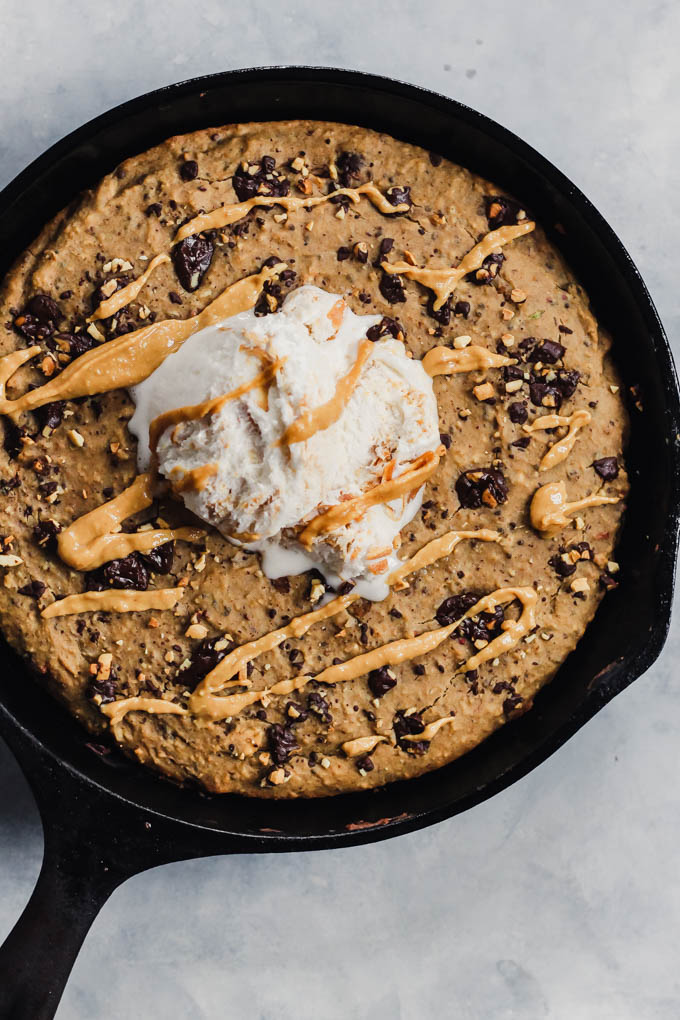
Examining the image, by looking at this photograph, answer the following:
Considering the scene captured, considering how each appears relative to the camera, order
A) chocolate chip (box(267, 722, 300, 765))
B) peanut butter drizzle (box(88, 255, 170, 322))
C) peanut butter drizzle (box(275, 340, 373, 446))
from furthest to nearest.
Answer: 1. chocolate chip (box(267, 722, 300, 765))
2. peanut butter drizzle (box(88, 255, 170, 322))
3. peanut butter drizzle (box(275, 340, 373, 446))

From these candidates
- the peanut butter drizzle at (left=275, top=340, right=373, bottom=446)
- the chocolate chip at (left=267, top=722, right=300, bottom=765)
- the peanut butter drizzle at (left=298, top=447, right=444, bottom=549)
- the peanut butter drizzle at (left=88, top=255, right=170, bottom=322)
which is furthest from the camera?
the chocolate chip at (left=267, top=722, right=300, bottom=765)

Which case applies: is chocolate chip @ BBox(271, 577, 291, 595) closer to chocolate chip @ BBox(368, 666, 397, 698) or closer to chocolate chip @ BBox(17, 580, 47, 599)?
chocolate chip @ BBox(368, 666, 397, 698)

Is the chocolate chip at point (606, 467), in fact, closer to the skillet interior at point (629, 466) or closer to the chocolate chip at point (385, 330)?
the skillet interior at point (629, 466)

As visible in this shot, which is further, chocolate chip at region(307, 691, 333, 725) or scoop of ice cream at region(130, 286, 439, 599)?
chocolate chip at region(307, 691, 333, 725)

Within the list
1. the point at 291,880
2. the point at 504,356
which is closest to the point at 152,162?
the point at 504,356

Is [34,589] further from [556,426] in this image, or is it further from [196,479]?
[556,426]

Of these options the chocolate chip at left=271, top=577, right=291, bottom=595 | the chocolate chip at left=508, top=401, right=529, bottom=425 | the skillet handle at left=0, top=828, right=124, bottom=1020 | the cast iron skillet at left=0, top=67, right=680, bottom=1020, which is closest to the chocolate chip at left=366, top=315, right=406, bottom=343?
the chocolate chip at left=508, top=401, right=529, bottom=425

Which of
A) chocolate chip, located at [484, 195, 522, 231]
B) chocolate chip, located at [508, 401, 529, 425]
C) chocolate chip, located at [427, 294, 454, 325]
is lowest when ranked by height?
chocolate chip, located at [508, 401, 529, 425]
